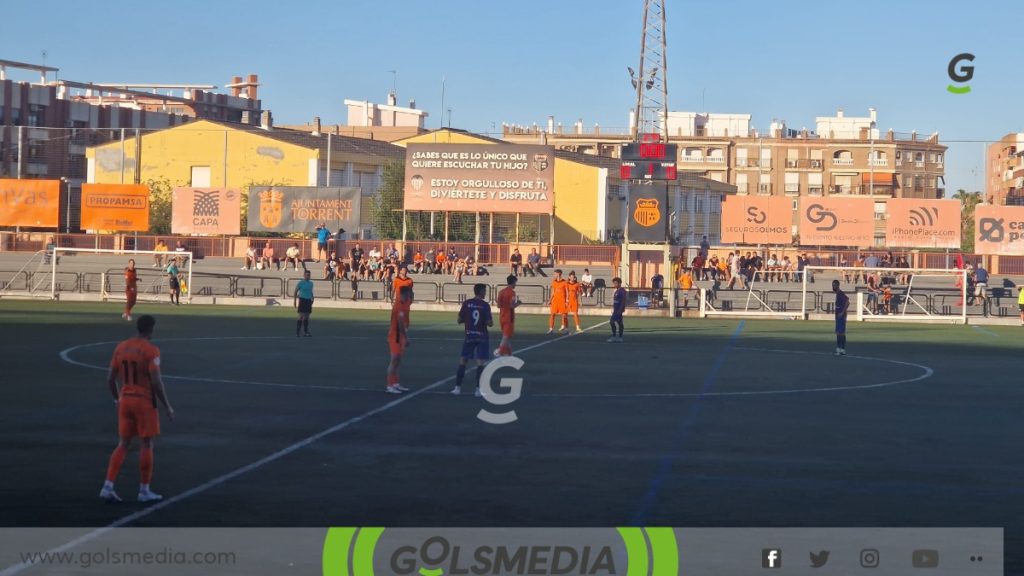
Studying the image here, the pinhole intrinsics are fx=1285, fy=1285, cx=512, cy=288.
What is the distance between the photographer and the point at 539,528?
11016mm

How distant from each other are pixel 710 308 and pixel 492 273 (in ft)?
44.5

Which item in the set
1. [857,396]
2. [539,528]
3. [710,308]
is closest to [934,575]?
[539,528]

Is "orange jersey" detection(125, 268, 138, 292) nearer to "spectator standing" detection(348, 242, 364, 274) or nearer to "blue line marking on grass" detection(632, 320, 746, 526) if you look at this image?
"spectator standing" detection(348, 242, 364, 274)

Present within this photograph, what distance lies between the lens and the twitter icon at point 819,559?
9923 millimetres

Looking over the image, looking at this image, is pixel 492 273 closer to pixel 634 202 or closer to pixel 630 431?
pixel 634 202

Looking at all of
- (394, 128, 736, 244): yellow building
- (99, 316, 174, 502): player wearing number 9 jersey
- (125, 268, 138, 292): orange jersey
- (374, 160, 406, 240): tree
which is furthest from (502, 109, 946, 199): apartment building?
(99, 316, 174, 502): player wearing number 9 jersey

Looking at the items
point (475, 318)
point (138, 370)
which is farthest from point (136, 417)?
point (475, 318)

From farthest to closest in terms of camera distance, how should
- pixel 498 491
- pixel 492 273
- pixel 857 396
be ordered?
pixel 492 273, pixel 857 396, pixel 498 491

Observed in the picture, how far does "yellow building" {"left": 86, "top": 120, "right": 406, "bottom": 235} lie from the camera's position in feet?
264

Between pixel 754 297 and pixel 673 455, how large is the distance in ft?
127

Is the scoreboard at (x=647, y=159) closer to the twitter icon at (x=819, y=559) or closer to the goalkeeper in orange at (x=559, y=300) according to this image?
the goalkeeper in orange at (x=559, y=300)

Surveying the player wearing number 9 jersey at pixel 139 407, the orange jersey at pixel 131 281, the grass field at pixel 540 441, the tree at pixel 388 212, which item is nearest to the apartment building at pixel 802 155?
the tree at pixel 388 212

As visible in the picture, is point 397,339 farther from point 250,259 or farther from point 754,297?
point 250,259

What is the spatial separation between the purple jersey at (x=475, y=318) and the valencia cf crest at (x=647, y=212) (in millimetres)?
32337
